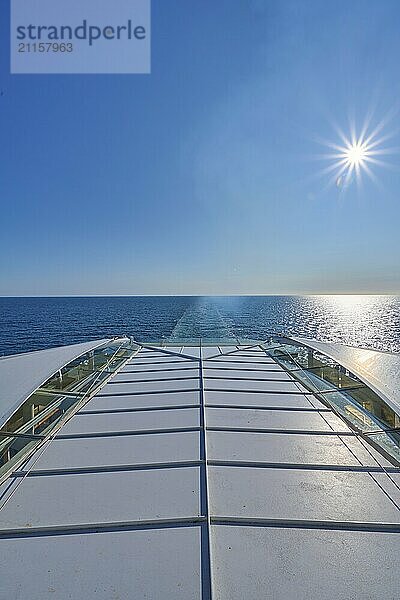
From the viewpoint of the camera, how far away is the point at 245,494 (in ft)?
10.2

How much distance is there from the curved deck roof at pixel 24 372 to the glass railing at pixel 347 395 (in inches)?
178

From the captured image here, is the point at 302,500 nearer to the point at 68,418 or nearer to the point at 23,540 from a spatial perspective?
the point at 23,540

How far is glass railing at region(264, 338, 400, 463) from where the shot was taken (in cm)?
429

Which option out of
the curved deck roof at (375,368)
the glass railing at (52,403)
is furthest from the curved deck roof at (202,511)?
the curved deck roof at (375,368)

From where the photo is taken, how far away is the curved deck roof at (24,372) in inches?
174

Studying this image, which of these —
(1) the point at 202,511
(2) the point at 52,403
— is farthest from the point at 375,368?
(2) the point at 52,403

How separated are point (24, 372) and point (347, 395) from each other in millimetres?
5456

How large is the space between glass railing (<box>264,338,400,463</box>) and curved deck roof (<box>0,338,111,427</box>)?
A: 178 inches

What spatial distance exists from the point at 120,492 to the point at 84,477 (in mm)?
508

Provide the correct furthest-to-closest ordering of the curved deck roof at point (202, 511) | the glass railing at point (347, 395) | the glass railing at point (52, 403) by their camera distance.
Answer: the glass railing at point (347, 395), the glass railing at point (52, 403), the curved deck roof at point (202, 511)

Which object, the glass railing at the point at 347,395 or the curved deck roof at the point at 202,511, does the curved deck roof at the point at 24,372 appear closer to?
the curved deck roof at the point at 202,511

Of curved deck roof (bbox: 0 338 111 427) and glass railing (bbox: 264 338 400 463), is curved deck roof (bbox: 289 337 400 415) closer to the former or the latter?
glass railing (bbox: 264 338 400 463)

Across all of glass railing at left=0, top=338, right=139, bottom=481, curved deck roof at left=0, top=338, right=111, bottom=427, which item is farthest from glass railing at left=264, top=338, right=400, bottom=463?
curved deck roof at left=0, top=338, right=111, bottom=427

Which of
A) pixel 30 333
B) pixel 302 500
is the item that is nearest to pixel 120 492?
pixel 302 500
